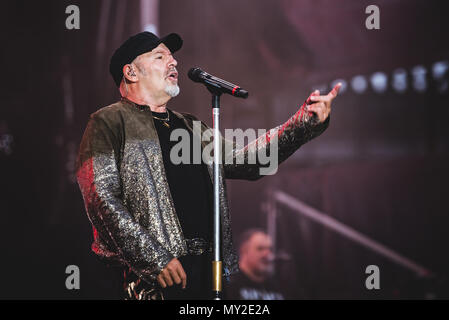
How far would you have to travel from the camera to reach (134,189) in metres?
1.74

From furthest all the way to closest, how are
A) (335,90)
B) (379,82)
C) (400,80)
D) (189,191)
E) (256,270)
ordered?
(379,82)
(400,80)
(256,270)
(189,191)
(335,90)

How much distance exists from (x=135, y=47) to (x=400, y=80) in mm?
3616

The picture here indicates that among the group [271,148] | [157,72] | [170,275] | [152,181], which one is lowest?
[170,275]

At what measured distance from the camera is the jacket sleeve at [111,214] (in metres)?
1.61

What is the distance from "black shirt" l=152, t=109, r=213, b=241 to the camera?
1812 mm

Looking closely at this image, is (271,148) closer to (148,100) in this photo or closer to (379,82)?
(148,100)

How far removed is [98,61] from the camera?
3.67 m

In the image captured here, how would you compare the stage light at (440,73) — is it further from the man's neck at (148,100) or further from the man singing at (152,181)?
the man's neck at (148,100)

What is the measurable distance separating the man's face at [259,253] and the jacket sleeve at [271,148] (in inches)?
96.7

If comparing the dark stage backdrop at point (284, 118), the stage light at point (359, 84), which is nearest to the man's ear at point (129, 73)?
the dark stage backdrop at point (284, 118)

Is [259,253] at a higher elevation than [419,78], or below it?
below

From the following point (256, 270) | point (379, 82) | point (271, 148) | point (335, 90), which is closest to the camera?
point (335, 90)

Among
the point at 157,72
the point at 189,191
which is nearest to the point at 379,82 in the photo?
the point at 157,72
